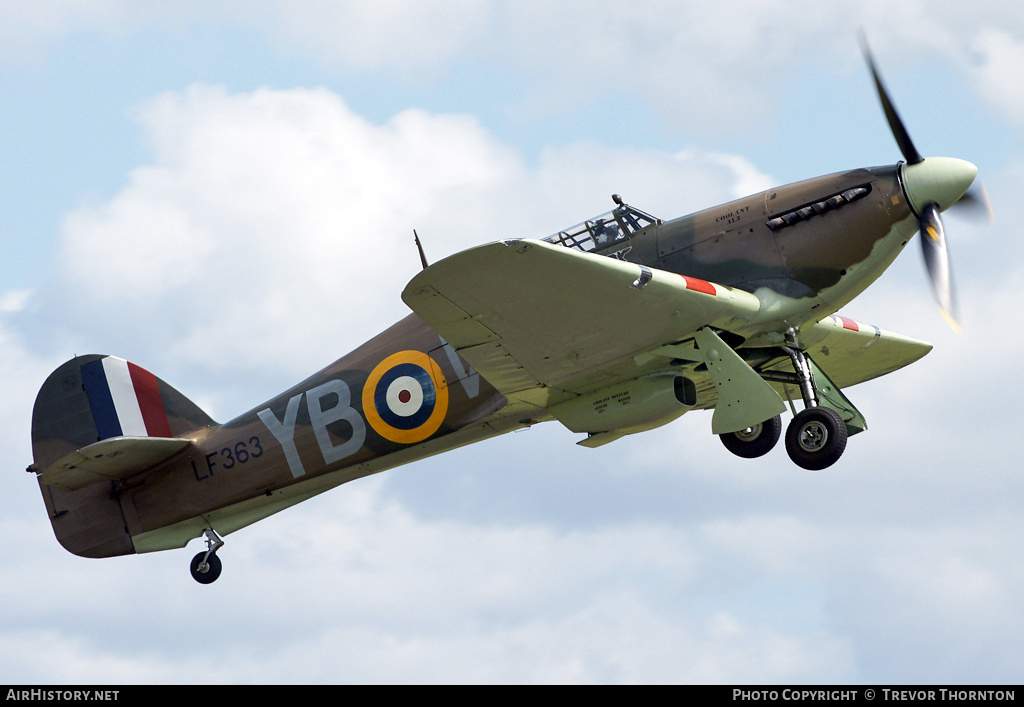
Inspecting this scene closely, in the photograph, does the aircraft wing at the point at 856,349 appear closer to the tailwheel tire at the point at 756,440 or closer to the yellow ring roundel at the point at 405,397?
the tailwheel tire at the point at 756,440

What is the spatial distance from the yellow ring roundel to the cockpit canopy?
1.96 meters

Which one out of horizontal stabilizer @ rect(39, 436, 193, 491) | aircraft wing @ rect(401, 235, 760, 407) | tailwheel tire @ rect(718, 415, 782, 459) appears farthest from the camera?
tailwheel tire @ rect(718, 415, 782, 459)

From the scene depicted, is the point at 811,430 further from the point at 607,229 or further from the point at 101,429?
the point at 101,429

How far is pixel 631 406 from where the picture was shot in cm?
1359

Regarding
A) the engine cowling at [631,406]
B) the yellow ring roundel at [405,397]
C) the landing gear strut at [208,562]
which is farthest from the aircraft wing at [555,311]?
the landing gear strut at [208,562]

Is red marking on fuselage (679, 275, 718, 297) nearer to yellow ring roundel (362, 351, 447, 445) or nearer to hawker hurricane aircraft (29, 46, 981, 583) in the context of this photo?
hawker hurricane aircraft (29, 46, 981, 583)

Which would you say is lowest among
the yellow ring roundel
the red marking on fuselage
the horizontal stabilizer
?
the red marking on fuselage

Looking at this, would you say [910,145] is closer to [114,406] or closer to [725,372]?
[725,372]

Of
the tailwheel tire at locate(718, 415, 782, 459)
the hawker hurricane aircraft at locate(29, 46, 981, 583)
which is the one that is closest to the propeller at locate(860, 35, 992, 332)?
the hawker hurricane aircraft at locate(29, 46, 981, 583)

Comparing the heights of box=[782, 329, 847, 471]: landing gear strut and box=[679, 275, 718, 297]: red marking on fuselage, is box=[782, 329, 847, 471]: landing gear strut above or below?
below

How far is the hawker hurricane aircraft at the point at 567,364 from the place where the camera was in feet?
40.4

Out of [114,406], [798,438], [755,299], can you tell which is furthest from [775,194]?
[114,406]

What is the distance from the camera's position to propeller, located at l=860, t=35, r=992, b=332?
42.3ft
